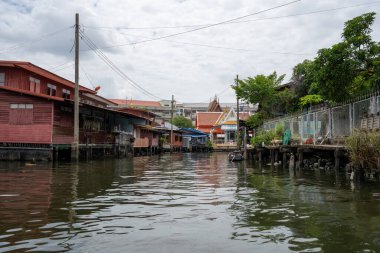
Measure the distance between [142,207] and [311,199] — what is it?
4494mm

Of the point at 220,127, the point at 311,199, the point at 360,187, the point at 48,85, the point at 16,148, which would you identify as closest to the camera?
the point at 311,199

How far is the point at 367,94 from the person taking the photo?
50.0ft

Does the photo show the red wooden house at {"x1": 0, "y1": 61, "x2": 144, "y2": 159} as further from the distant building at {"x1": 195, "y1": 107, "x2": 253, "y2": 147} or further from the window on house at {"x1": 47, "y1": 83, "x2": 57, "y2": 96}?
the distant building at {"x1": 195, "y1": 107, "x2": 253, "y2": 147}

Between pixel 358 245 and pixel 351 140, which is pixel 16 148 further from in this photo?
pixel 358 245

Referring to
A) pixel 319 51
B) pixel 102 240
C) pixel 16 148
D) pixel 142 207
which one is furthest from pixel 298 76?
pixel 102 240

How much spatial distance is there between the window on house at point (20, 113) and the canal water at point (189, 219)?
15.5 meters

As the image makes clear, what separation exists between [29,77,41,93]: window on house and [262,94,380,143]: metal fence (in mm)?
19999

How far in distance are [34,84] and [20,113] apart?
499 cm

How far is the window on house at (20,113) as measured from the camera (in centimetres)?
2649

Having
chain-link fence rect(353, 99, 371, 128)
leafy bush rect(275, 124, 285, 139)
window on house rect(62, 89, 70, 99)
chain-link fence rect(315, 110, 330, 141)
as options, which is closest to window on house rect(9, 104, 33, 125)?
window on house rect(62, 89, 70, 99)

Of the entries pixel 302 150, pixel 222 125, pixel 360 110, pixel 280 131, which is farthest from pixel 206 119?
pixel 360 110

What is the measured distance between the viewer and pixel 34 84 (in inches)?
1214

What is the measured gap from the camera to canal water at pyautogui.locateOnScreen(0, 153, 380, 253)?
224 inches

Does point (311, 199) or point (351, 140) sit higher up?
point (351, 140)
